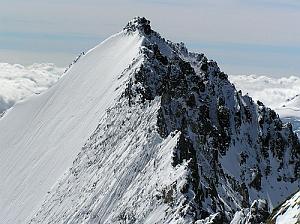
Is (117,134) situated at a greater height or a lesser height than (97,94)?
lesser

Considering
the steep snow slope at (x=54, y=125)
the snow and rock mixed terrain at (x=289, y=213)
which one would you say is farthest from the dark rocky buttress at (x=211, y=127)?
the snow and rock mixed terrain at (x=289, y=213)

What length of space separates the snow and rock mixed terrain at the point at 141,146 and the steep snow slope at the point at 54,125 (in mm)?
338

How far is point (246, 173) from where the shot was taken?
153m

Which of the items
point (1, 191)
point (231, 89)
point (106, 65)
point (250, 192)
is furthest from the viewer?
point (231, 89)

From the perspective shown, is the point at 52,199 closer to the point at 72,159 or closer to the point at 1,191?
the point at 72,159

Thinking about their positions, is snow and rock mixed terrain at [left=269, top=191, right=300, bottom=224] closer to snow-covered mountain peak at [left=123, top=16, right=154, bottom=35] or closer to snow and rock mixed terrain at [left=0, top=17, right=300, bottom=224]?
snow and rock mixed terrain at [left=0, top=17, right=300, bottom=224]

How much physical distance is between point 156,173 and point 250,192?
7296 cm

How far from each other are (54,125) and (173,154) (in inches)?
1966

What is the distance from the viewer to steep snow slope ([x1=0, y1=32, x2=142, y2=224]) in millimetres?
107125

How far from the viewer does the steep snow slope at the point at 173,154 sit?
7675 centimetres

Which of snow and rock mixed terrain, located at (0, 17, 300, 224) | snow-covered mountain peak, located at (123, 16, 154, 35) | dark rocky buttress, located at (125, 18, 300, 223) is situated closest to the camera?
snow and rock mixed terrain, located at (0, 17, 300, 224)

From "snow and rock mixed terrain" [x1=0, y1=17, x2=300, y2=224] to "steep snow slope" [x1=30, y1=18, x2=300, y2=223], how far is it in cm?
26

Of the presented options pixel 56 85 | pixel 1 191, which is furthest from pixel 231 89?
pixel 1 191

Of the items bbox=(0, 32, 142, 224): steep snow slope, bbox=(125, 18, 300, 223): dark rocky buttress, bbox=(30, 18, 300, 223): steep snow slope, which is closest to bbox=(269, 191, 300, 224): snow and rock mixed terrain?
bbox=(30, 18, 300, 223): steep snow slope
